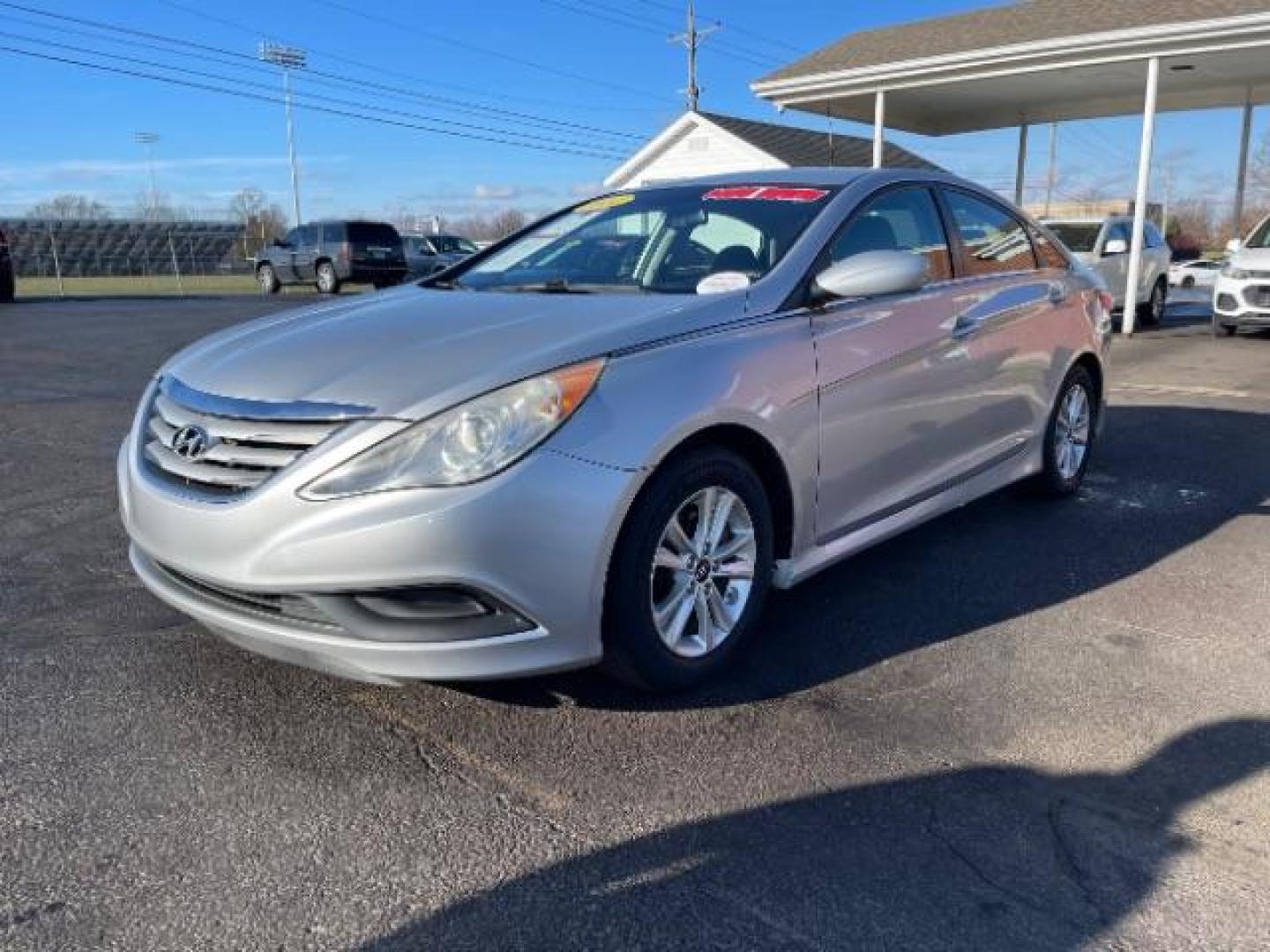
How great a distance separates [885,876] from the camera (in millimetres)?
2273

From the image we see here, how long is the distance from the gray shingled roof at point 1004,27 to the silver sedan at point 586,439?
442 inches

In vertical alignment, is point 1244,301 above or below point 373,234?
below

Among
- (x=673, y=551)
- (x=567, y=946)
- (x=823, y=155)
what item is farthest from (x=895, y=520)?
(x=823, y=155)

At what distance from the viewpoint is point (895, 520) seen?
12.8 ft

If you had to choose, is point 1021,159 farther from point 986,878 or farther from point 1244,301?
point 986,878

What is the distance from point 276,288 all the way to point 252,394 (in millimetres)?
26859

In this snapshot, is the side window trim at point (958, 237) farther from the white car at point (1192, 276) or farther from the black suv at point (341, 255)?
the white car at point (1192, 276)

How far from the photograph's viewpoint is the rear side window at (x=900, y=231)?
12.4 ft

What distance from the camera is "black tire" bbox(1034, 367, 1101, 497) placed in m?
5.09

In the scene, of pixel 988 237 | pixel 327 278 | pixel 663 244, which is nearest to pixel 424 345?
pixel 663 244

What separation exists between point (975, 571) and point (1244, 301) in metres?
10.4

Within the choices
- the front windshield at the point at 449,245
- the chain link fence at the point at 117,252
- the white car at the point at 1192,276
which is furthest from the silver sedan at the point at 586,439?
the chain link fence at the point at 117,252

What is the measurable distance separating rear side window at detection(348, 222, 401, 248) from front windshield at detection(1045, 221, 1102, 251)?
628 inches

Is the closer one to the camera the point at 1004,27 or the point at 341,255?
the point at 1004,27
